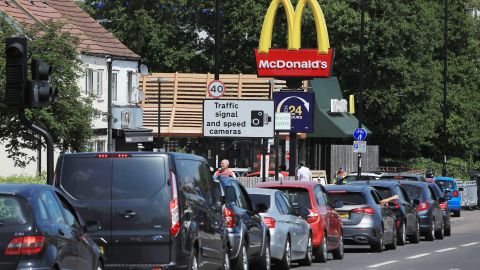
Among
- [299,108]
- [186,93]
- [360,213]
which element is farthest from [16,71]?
[186,93]

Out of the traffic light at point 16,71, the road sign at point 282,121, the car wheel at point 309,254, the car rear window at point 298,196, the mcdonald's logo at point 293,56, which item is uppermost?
the mcdonald's logo at point 293,56

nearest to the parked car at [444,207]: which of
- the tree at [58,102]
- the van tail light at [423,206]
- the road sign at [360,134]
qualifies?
the van tail light at [423,206]

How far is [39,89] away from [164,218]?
342cm

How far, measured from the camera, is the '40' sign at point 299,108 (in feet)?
160

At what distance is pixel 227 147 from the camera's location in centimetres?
6975

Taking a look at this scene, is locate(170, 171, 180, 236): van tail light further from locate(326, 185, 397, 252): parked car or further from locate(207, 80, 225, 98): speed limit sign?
locate(207, 80, 225, 98): speed limit sign

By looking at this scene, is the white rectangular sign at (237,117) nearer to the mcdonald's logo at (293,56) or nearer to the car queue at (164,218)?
the car queue at (164,218)

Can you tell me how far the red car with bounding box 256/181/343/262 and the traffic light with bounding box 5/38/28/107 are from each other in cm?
719

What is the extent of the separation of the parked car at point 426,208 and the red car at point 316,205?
375 inches

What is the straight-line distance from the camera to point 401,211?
33.2 meters

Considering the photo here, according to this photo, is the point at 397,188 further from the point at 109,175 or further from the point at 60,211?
the point at 60,211

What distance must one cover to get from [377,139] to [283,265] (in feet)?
192

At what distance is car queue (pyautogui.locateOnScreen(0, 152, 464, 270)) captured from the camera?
573 inches

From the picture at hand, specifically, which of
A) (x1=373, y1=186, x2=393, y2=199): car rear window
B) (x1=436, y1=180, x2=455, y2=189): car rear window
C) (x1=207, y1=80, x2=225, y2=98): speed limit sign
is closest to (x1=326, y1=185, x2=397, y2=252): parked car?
(x1=373, y1=186, x2=393, y2=199): car rear window
